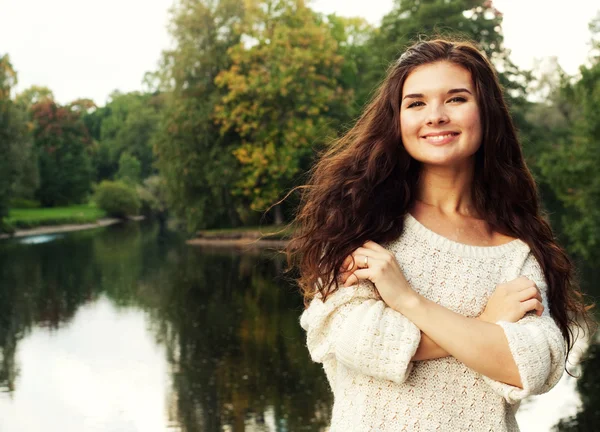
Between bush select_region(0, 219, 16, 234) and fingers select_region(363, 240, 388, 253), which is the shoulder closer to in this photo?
fingers select_region(363, 240, 388, 253)

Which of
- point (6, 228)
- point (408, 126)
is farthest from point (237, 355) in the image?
point (6, 228)

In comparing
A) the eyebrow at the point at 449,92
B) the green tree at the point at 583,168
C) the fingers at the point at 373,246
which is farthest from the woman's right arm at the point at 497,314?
the green tree at the point at 583,168

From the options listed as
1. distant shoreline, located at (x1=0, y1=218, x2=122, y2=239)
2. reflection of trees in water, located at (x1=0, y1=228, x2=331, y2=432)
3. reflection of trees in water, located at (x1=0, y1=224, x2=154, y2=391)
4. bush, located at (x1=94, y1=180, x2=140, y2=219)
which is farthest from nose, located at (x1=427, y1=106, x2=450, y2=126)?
bush, located at (x1=94, y1=180, x2=140, y2=219)

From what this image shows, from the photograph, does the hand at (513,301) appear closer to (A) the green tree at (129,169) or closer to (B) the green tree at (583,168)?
(B) the green tree at (583,168)

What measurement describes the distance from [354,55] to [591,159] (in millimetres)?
24858

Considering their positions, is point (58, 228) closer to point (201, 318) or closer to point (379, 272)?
point (201, 318)

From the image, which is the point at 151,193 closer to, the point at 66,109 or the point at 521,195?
the point at 66,109

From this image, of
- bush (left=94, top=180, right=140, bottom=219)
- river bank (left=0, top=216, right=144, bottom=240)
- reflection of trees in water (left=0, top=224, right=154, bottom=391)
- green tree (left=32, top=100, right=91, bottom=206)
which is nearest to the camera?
reflection of trees in water (left=0, top=224, right=154, bottom=391)

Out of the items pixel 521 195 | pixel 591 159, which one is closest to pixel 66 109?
pixel 591 159

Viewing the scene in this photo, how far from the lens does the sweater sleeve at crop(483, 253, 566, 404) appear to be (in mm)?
1992

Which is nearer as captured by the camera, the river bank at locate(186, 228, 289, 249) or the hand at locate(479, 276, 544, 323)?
the hand at locate(479, 276, 544, 323)

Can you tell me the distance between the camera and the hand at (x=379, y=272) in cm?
204

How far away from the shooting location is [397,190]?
2.23 meters

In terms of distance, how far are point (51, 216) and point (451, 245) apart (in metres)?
56.9
